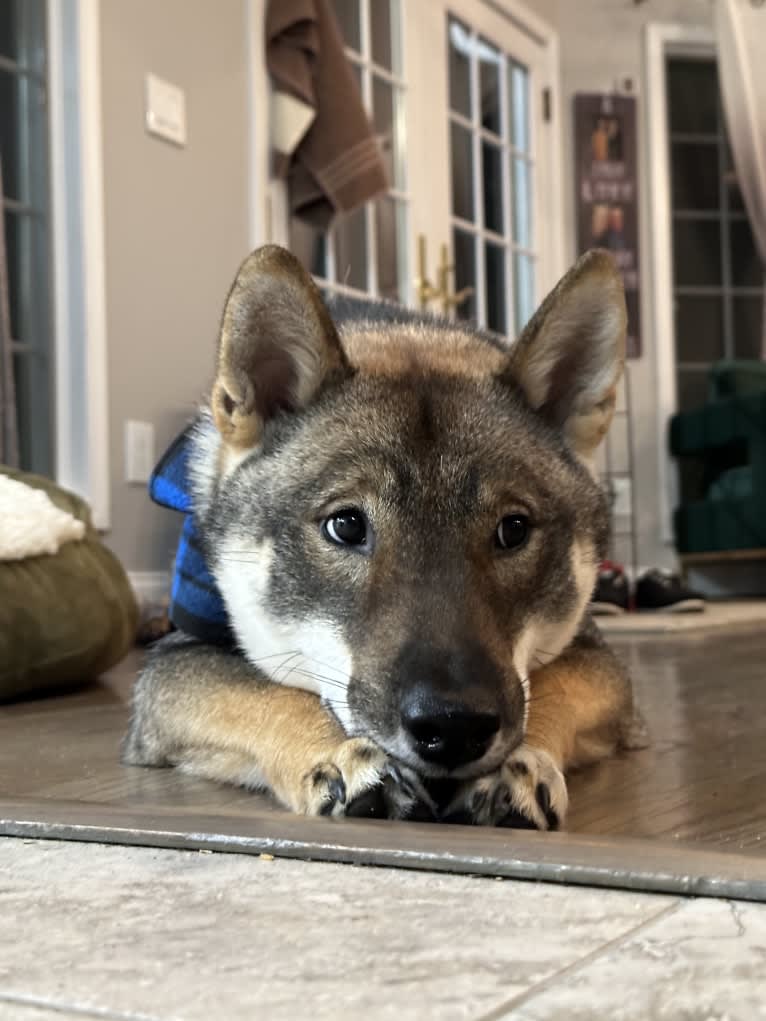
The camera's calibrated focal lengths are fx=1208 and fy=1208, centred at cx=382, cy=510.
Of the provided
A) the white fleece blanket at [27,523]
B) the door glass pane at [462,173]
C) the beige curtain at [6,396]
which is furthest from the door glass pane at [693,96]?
the white fleece blanket at [27,523]

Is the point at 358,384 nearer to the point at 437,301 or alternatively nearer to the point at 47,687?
the point at 47,687

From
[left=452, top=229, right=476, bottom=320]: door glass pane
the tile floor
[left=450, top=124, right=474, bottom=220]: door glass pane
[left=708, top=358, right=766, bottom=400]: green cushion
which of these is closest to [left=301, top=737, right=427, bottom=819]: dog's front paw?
the tile floor

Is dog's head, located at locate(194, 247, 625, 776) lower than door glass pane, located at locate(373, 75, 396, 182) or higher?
lower

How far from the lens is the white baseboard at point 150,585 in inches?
162

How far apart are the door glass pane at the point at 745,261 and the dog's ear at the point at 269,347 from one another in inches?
293

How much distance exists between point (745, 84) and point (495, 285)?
2.33 metres

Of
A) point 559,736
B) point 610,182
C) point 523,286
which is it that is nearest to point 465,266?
point 523,286

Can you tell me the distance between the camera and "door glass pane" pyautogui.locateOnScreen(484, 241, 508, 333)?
7004 mm

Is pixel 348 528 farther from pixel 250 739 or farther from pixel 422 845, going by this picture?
pixel 422 845

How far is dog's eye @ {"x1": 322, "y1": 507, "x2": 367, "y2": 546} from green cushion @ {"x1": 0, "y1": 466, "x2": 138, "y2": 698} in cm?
135

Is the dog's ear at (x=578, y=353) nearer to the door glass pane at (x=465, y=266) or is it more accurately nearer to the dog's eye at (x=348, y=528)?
the dog's eye at (x=348, y=528)

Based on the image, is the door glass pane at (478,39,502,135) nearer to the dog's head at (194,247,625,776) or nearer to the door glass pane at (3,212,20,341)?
the door glass pane at (3,212,20,341)

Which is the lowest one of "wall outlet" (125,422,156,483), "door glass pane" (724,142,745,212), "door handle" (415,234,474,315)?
"wall outlet" (125,422,156,483)

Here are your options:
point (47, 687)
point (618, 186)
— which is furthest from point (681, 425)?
point (47, 687)
